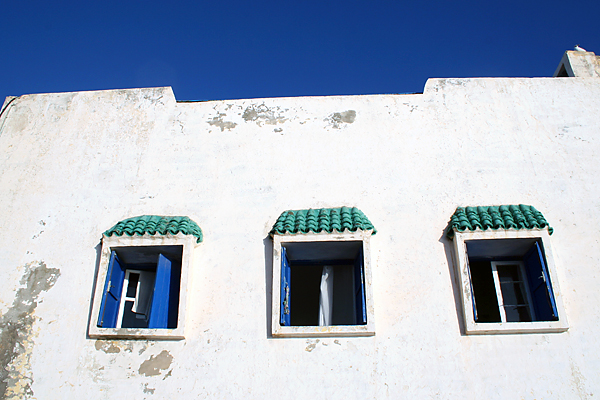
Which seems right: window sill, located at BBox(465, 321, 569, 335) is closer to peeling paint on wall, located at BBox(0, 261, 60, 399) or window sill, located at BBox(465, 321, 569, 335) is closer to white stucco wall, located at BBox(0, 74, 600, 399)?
white stucco wall, located at BBox(0, 74, 600, 399)

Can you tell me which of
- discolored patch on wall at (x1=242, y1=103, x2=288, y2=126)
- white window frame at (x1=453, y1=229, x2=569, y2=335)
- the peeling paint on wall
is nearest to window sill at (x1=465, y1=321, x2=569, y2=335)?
white window frame at (x1=453, y1=229, x2=569, y2=335)

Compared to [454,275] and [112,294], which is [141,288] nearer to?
[112,294]

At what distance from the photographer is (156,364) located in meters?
5.77

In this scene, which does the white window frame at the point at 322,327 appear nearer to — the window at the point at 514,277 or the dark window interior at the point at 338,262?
the dark window interior at the point at 338,262

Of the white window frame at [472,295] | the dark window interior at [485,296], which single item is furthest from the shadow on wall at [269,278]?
the dark window interior at [485,296]

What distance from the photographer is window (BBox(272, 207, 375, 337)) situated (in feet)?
19.1

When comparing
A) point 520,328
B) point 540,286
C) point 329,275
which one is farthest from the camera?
point 329,275

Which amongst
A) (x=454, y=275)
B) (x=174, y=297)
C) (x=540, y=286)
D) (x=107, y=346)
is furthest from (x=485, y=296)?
(x=107, y=346)

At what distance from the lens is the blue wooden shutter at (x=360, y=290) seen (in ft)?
19.2

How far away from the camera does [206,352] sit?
5809mm

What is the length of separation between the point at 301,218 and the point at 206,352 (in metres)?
1.99

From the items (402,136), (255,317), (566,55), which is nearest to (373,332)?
(255,317)

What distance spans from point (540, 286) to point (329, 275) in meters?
2.54

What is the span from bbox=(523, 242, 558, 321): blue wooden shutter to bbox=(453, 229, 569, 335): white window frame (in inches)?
2.2
